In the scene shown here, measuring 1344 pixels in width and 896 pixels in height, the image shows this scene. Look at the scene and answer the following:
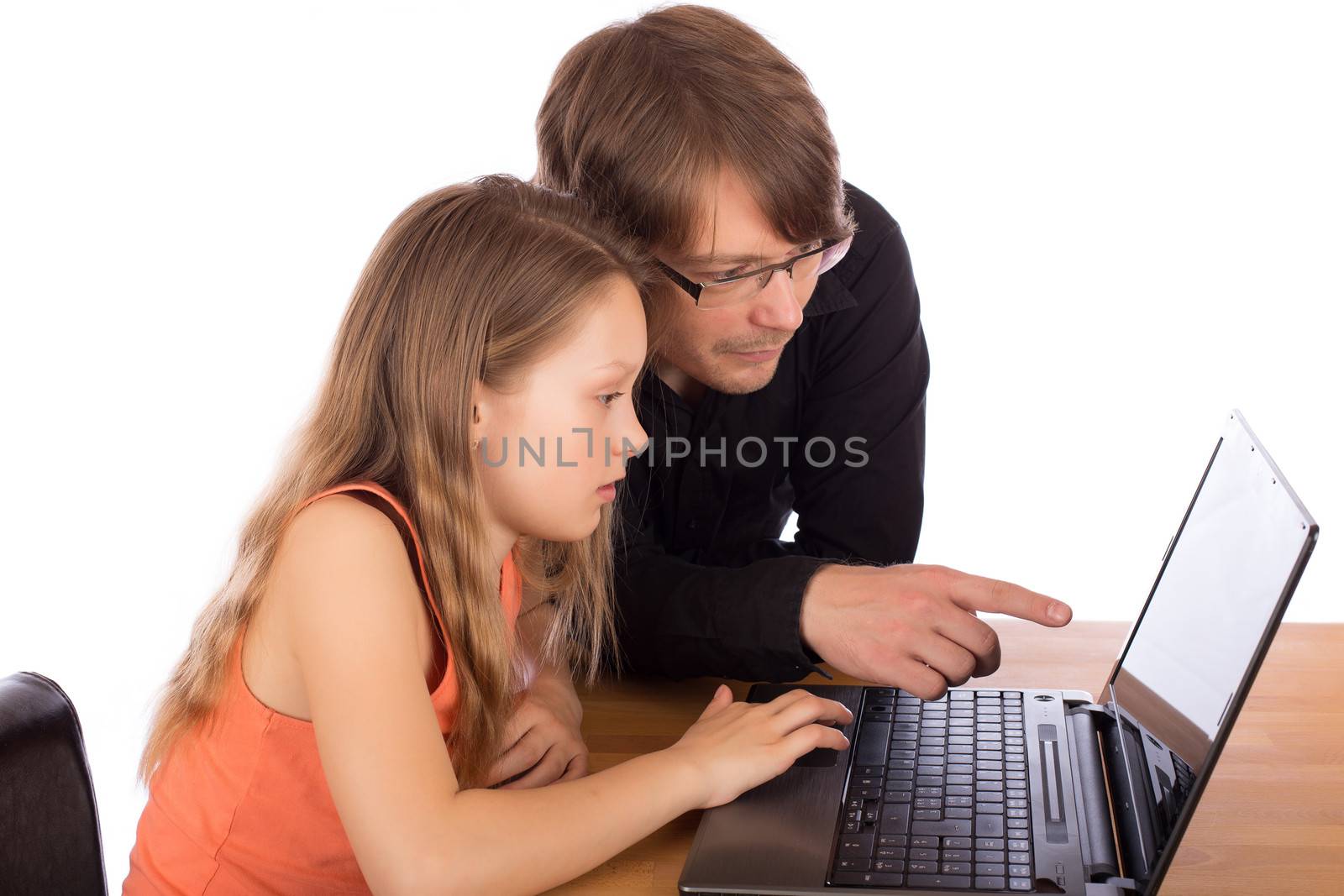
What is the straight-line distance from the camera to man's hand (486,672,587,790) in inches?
42.1

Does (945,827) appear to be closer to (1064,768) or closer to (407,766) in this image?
(1064,768)

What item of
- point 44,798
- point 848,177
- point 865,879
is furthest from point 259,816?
point 848,177

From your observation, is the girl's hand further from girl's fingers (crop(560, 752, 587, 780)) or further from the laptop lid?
the laptop lid

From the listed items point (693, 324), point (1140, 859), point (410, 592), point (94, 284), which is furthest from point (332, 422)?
point (94, 284)

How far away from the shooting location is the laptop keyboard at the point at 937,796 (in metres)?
0.89

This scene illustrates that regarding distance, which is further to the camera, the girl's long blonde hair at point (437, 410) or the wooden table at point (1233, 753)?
the girl's long blonde hair at point (437, 410)

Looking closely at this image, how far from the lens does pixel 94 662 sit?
2.88 m

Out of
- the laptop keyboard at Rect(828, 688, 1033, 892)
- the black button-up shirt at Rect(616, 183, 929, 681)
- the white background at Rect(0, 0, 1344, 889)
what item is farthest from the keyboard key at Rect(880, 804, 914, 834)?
the white background at Rect(0, 0, 1344, 889)

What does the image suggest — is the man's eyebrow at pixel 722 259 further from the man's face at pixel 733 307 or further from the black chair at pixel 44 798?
the black chair at pixel 44 798

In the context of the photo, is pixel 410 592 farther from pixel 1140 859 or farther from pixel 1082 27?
pixel 1082 27

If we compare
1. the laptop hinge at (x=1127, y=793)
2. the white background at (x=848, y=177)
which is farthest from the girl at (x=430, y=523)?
the white background at (x=848, y=177)

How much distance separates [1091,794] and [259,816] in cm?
69

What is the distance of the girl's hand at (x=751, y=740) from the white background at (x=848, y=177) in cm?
189

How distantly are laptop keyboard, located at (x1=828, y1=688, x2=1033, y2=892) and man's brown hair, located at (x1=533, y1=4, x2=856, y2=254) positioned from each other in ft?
1.67
